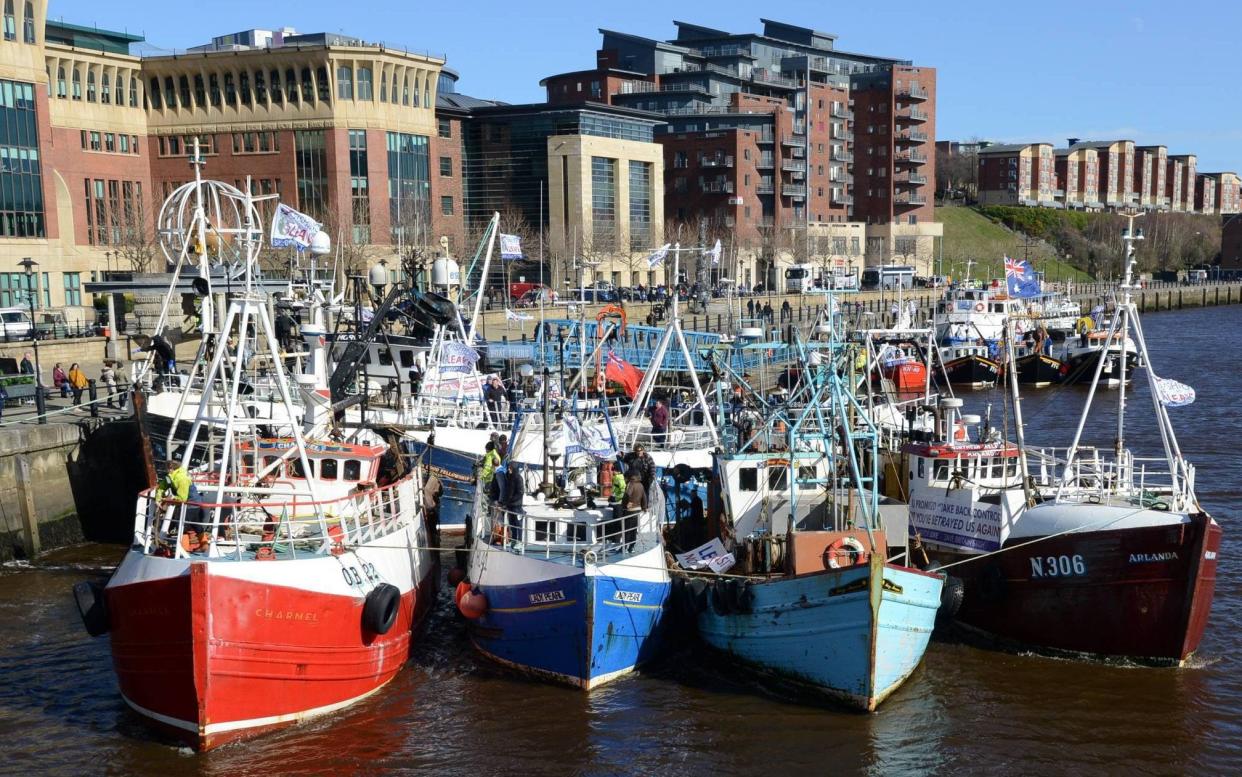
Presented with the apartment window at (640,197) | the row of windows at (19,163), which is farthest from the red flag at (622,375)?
the apartment window at (640,197)

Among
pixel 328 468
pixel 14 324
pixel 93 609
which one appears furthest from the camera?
pixel 14 324

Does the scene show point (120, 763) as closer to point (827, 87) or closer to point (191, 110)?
point (191, 110)

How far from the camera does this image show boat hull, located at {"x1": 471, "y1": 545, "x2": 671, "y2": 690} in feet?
72.5

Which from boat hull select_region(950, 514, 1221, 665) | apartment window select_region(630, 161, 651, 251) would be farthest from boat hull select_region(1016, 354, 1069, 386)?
boat hull select_region(950, 514, 1221, 665)

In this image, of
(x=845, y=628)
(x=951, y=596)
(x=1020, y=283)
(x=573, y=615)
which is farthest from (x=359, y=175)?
(x=845, y=628)

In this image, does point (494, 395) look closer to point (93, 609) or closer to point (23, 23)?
point (93, 609)

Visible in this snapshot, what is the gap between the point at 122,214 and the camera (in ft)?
244

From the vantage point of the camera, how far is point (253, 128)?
86875 mm

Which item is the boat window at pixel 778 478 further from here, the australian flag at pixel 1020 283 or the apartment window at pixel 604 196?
the apartment window at pixel 604 196

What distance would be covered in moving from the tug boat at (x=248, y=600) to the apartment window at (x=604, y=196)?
250ft

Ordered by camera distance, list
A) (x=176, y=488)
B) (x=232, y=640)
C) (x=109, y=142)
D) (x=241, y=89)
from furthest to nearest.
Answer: (x=241, y=89) < (x=109, y=142) < (x=176, y=488) < (x=232, y=640)

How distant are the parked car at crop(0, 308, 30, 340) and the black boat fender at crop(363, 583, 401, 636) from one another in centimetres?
3500

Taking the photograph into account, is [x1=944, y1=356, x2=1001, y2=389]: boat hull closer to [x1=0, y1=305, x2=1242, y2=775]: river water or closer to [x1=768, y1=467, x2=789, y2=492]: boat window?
[x1=0, y1=305, x2=1242, y2=775]: river water

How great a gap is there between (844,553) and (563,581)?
5119 millimetres
